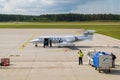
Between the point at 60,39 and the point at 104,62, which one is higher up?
the point at 104,62

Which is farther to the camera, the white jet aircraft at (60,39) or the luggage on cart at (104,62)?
the white jet aircraft at (60,39)

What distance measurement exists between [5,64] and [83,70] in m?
8.17

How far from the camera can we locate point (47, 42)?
52.5m

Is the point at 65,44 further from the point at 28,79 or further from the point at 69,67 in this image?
the point at 28,79

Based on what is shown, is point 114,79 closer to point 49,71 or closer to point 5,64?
point 49,71

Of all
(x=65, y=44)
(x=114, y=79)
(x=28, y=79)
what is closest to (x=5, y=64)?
(x=28, y=79)

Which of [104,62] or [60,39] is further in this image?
[60,39]

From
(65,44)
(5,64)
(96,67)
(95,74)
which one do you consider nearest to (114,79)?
(95,74)

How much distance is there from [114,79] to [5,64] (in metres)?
12.0

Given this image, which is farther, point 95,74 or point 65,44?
point 65,44

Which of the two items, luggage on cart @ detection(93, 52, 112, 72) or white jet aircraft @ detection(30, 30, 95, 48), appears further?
white jet aircraft @ detection(30, 30, 95, 48)

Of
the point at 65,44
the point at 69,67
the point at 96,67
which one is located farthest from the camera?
the point at 65,44

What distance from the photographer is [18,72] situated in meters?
27.1

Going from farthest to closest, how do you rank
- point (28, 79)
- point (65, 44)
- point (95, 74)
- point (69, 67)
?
point (65, 44) → point (69, 67) → point (95, 74) → point (28, 79)
